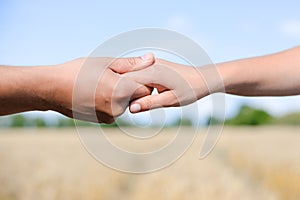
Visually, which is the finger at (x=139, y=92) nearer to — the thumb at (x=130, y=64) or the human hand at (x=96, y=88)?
the human hand at (x=96, y=88)

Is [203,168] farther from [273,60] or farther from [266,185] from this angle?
[273,60]

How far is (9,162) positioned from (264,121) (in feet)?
145

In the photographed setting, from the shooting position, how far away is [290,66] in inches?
118

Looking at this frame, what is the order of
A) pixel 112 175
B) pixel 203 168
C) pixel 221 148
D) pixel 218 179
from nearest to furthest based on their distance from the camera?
pixel 218 179 → pixel 112 175 → pixel 203 168 → pixel 221 148

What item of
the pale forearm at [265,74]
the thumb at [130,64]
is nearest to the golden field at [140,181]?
the thumb at [130,64]

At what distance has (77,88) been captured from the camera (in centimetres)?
309

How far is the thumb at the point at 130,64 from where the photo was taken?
10.8 feet

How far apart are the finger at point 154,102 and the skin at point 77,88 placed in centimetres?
5

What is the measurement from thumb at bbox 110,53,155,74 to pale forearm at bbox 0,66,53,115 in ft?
1.35

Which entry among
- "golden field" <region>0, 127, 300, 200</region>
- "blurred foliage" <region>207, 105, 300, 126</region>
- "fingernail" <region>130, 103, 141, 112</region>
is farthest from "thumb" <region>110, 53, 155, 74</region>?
"blurred foliage" <region>207, 105, 300, 126</region>

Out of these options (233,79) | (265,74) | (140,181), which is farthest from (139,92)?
(140,181)

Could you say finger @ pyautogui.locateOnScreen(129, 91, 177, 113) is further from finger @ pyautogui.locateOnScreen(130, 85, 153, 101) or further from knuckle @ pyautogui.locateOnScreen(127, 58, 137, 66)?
knuckle @ pyautogui.locateOnScreen(127, 58, 137, 66)

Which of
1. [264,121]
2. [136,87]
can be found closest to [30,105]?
[136,87]

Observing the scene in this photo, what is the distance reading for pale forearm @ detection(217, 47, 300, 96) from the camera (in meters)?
3.01
